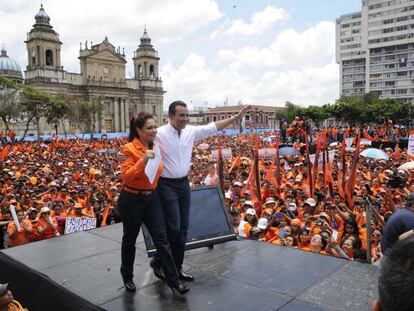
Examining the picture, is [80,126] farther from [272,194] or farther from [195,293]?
[195,293]

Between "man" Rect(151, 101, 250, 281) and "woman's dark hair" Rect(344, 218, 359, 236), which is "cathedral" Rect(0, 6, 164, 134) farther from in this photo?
"man" Rect(151, 101, 250, 281)

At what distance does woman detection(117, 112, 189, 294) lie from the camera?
11.1ft

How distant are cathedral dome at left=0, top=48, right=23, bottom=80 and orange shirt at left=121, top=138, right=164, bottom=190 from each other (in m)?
75.9

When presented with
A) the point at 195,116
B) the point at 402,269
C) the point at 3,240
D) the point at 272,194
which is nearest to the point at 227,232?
the point at 402,269

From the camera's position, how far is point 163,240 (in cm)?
354

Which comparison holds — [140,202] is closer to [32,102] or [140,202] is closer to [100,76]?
[32,102]

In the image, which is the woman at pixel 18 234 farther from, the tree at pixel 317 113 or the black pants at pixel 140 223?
the tree at pixel 317 113

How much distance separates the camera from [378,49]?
336 ft

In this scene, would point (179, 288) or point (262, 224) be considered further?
point (262, 224)

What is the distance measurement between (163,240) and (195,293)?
1.75ft

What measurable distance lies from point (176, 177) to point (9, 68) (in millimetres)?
79276

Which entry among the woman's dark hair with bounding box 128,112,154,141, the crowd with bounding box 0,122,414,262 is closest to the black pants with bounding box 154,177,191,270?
the woman's dark hair with bounding box 128,112,154,141

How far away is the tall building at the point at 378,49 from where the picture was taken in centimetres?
9669

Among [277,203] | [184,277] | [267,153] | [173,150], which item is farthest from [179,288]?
[267,153]
